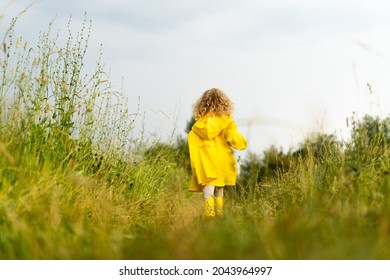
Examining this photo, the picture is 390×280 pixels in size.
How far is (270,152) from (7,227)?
1.79 metres

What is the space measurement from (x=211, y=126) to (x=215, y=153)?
0.32m

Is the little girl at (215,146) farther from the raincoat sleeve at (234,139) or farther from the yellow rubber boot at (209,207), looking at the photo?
the yellow rubber boot at (209,207)

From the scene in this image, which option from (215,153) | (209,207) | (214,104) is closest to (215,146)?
(215,153)

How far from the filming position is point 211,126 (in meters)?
7.41

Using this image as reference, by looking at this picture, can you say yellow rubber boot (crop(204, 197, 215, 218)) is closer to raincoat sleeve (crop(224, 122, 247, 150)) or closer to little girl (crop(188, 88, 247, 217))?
little girl (crop(188, 88, 247, 217))

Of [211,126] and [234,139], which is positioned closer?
[234,139]

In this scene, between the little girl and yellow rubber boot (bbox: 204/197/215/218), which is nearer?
yellow rubber boot (bbox: 204/197/215/218)

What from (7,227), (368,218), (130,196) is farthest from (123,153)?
(368,218)

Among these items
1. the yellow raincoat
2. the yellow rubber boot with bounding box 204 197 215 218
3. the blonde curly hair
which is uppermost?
the blonde curly hair

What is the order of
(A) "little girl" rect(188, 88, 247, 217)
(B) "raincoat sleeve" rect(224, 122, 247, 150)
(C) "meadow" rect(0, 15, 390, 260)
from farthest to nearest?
1. (A) "little girl" rect(188, 88, 247, 217)
2. (B) "raincoat sleeve" rect(224, 122, 247, 150)
3. (C) "meadow" rect(0, 15, 390, 260)

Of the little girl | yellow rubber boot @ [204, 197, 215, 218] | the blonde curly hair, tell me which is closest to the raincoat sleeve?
the little girl

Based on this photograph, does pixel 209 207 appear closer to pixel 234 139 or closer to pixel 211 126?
pixel 234 139

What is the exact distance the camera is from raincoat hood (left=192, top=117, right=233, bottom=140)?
7399 mm
